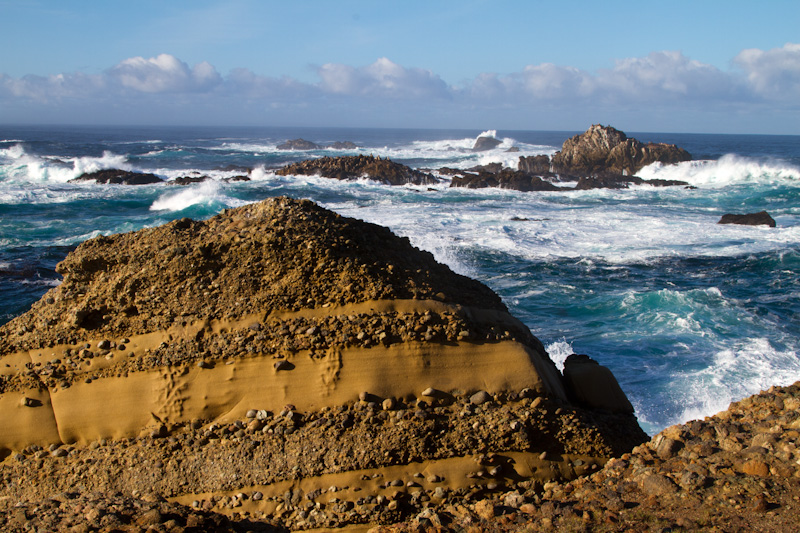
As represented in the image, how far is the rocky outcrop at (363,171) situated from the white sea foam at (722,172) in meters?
18.1

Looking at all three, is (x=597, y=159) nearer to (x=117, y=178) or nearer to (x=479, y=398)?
(x=117, y=178)

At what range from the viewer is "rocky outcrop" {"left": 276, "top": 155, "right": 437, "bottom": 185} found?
35.6 m

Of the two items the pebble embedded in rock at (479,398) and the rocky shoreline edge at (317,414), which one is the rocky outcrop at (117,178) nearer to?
the rocky shoreline edge at (317,414)

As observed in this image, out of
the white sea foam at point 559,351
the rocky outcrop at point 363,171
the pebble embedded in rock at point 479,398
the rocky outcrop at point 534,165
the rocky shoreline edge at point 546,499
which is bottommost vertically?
the white sea foam at point 559,351

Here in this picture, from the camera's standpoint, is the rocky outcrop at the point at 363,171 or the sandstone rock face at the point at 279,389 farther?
the rocky outcrop at the point at 363,171

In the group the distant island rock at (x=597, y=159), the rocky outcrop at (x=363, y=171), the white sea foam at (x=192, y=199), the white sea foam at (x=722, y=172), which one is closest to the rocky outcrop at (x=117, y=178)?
the white sea foam at (x=192, y=199)

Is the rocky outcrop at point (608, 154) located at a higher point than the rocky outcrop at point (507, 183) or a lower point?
higher

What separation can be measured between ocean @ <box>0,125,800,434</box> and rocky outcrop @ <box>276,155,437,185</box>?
4.71 ft

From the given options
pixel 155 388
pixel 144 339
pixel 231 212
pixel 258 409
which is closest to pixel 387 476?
pixel 258 409

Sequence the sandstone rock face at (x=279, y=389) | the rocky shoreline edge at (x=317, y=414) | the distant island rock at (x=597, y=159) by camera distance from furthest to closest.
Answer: the distant island rock at (x=597, y=159) < the sandstone rock face at (x=279, y=389) < the rocky shoreline edge at (x=317, y=414)

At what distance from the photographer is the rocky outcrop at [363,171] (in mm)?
35625

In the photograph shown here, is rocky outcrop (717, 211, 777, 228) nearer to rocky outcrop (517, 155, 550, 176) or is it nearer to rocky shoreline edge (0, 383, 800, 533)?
rocky shoreline edge (0, 383, 800, 533)

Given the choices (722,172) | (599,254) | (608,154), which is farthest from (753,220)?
(722,172)

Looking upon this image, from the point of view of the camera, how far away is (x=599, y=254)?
15680 mm
